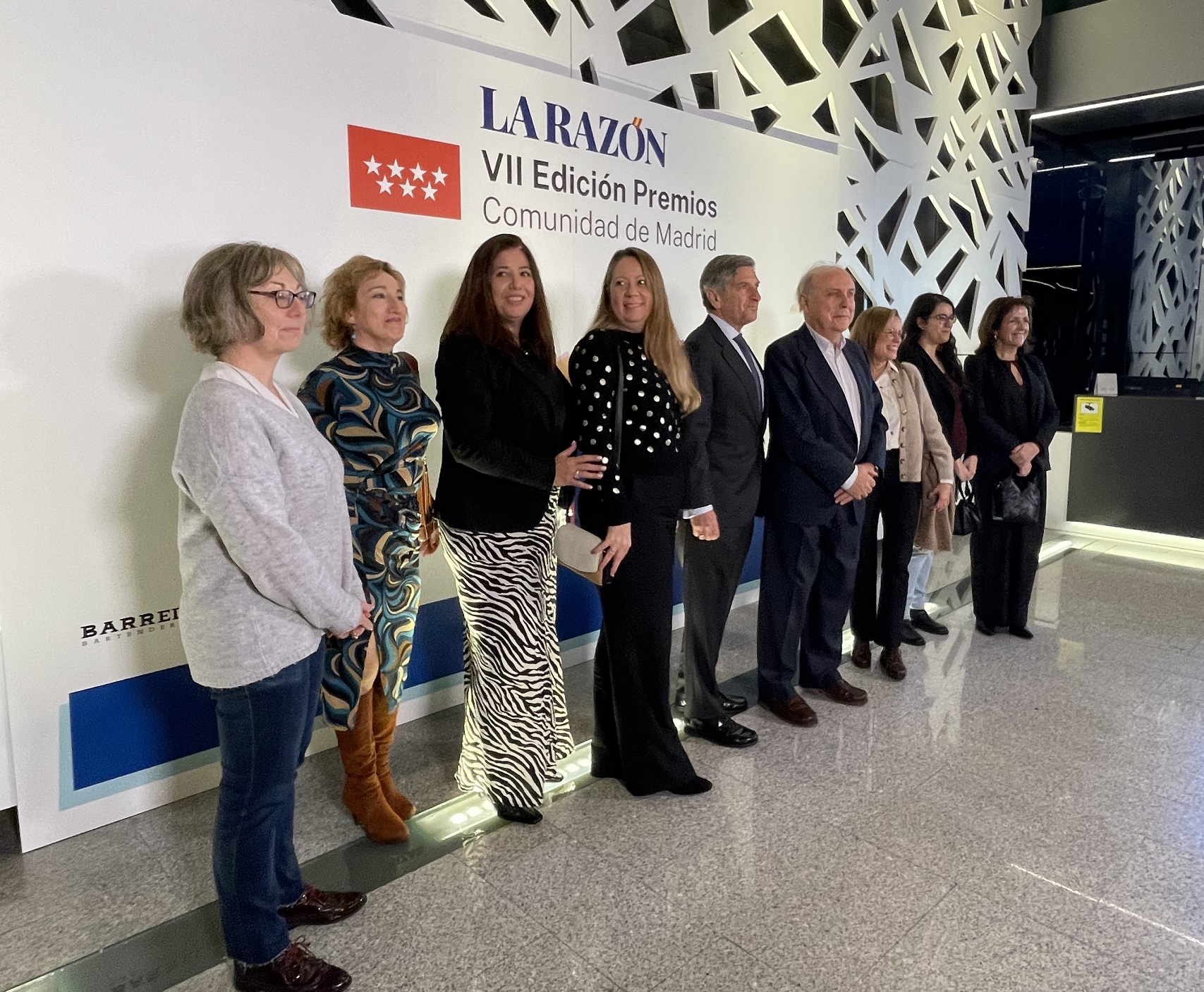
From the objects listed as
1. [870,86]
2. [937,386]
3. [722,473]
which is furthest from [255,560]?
[870,86]

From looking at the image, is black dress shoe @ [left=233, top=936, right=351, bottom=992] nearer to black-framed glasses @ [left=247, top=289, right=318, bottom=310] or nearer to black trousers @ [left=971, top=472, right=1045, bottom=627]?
black-framed glasses @ [left=247, top=289, right=318, bottom=310]

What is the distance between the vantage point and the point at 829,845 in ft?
8.20

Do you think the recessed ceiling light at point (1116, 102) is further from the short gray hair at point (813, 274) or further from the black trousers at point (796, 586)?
the black trousers at point (796, 586)

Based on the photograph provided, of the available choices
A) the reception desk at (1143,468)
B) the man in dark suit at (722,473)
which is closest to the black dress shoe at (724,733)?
the man in dark suit at (722,473)

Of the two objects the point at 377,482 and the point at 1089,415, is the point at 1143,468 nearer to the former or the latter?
the point at 1089,415

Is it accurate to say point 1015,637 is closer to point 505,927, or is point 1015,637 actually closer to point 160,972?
point 505,927

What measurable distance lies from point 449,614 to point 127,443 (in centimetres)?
140

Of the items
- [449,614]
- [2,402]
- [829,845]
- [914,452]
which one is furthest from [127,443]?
[914,452]

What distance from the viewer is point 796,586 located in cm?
334

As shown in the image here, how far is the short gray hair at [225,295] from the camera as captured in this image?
1.69 m

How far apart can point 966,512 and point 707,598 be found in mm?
1882

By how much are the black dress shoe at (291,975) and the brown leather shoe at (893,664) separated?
8.72ft

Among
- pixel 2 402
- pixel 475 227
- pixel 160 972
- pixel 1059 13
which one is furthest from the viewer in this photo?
pixel 1059 13

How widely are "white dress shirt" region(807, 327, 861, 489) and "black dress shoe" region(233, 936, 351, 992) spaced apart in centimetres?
229
